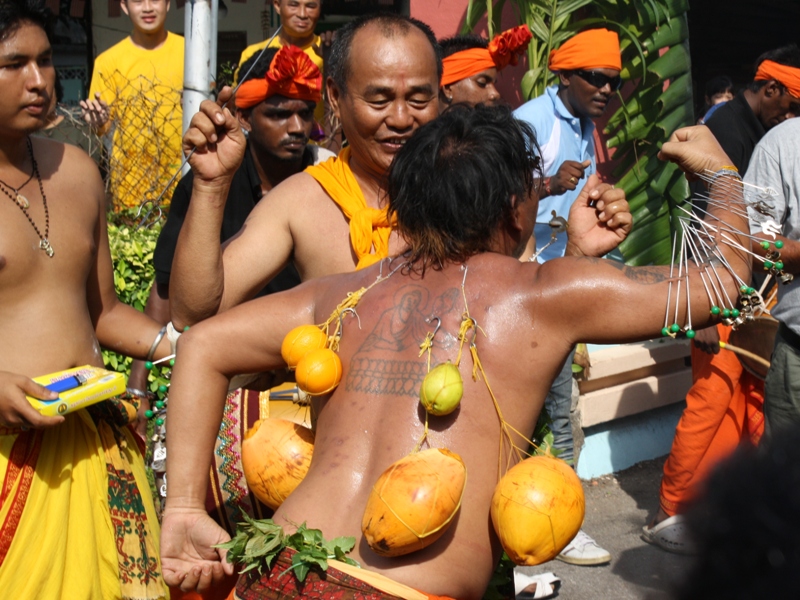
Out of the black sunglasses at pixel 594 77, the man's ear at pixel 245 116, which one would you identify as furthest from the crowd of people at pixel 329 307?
the black sunglasses at pixel 594 77

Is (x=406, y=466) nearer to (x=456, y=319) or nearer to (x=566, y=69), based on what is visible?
(x=456, y=319)

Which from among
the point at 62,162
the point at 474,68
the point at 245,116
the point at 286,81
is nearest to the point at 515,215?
the point at 62,162

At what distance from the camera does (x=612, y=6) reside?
6.82 m

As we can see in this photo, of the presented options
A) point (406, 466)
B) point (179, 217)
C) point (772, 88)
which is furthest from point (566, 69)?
point (406, 466)

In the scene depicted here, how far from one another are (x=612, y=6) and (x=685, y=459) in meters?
3.59

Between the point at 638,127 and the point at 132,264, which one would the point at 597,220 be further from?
the point at 638,127

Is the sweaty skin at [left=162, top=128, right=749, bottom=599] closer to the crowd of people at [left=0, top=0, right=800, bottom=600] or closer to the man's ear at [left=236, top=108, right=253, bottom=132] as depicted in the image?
the crowd of people at [left=0, top=0, right=800, bottom=600]

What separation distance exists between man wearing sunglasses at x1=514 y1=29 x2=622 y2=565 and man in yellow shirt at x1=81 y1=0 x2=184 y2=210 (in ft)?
7.41

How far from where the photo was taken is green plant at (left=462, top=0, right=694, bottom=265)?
261 inches

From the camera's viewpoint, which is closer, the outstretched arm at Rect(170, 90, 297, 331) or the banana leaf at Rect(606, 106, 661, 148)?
the outstretched arm at Rect(170, 90, 297, 331)

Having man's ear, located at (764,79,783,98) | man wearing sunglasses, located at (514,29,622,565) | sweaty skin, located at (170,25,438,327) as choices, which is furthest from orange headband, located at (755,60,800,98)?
sweaty skin, located at (170,25,438,327)

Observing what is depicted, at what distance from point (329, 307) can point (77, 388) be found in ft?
2.82

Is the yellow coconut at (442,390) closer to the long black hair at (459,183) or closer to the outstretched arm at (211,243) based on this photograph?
the long black hair at (459,183)

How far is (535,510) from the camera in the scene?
77.4 inches
